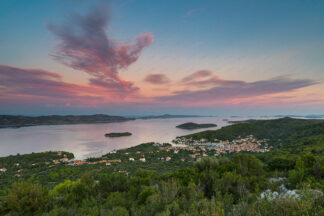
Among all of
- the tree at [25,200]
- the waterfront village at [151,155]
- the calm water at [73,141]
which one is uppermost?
the tree at [25,200]

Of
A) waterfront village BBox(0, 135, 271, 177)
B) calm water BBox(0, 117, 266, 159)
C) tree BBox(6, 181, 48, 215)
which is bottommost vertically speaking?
calm water BBox(0, 117, 266, 159)

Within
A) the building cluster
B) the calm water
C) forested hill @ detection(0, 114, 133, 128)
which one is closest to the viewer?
the building cluster

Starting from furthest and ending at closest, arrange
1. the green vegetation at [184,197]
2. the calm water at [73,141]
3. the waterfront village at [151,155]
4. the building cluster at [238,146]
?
1. the calm water at [73,141]
2. the building cluster at [238,146]
3. the waterfront village at [151,155]
4. the green vegetation at [184,197]

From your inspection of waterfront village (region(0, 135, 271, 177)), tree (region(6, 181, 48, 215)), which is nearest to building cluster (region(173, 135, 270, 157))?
waterfront village (region(0, 135, 271, 177))

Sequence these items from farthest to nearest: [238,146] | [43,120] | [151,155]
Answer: [43,120] → [238,146] → [151,155]

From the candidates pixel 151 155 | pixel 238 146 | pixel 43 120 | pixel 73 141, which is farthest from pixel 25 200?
pixel 43 120

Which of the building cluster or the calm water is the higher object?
the building cluster

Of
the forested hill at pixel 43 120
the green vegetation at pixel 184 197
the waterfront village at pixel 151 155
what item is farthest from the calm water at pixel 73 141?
the forested hill at pixel 43 120

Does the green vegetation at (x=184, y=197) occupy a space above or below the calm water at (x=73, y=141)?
above

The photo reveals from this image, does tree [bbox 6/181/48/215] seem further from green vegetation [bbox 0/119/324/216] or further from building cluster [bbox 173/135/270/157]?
building cluster [bbox 173/135/270/157]

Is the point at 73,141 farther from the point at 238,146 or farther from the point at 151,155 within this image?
the point at 238,146

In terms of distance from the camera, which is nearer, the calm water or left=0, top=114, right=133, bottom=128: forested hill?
the calm water

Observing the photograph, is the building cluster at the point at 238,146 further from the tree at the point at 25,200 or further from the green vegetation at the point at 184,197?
the tree at the point at 25,200

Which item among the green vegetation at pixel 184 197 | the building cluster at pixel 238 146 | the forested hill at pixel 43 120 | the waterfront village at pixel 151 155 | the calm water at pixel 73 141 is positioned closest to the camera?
Result: the green vegetation at pixel 184 197
